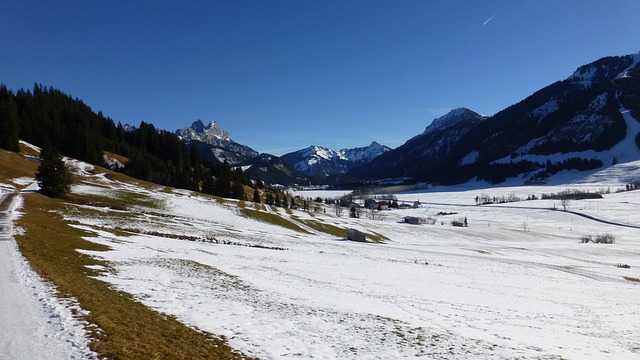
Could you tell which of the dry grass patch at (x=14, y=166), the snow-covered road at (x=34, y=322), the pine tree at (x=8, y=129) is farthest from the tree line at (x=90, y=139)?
the snow-covered road at (x=34, y=322)

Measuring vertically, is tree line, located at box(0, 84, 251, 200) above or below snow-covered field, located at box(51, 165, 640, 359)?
above

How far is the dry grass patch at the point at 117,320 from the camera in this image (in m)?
10.3

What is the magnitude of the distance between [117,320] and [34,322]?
230 cm

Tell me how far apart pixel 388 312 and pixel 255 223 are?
5686 centimetres

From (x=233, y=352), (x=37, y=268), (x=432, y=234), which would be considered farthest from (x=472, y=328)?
(x=432, y=234)

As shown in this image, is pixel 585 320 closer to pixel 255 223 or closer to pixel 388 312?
pixel 388 312

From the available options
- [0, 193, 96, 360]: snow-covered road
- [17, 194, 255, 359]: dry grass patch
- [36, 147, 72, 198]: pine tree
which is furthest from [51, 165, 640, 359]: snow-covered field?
[36, 147, 72, 198]: pine tree

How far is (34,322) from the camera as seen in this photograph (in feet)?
36.8

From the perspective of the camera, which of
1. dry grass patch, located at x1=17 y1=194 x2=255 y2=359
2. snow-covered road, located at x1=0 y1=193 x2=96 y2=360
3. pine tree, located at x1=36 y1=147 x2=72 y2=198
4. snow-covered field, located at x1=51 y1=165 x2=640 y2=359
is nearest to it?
snow-covered road, located at x1=0 y1=193 x2=96 y2=360

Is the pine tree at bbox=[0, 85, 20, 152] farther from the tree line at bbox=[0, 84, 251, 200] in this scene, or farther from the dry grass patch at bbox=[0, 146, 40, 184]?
the dry grass patch at bbox=[0, 146, 40, 184]

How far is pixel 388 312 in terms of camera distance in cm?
2053

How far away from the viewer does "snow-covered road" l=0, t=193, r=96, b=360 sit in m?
9.43

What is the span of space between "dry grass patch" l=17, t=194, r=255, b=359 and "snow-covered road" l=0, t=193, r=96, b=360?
0.46 meters

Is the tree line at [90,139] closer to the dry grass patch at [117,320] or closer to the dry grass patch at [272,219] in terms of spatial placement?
the dry grass patch at [272,219]
